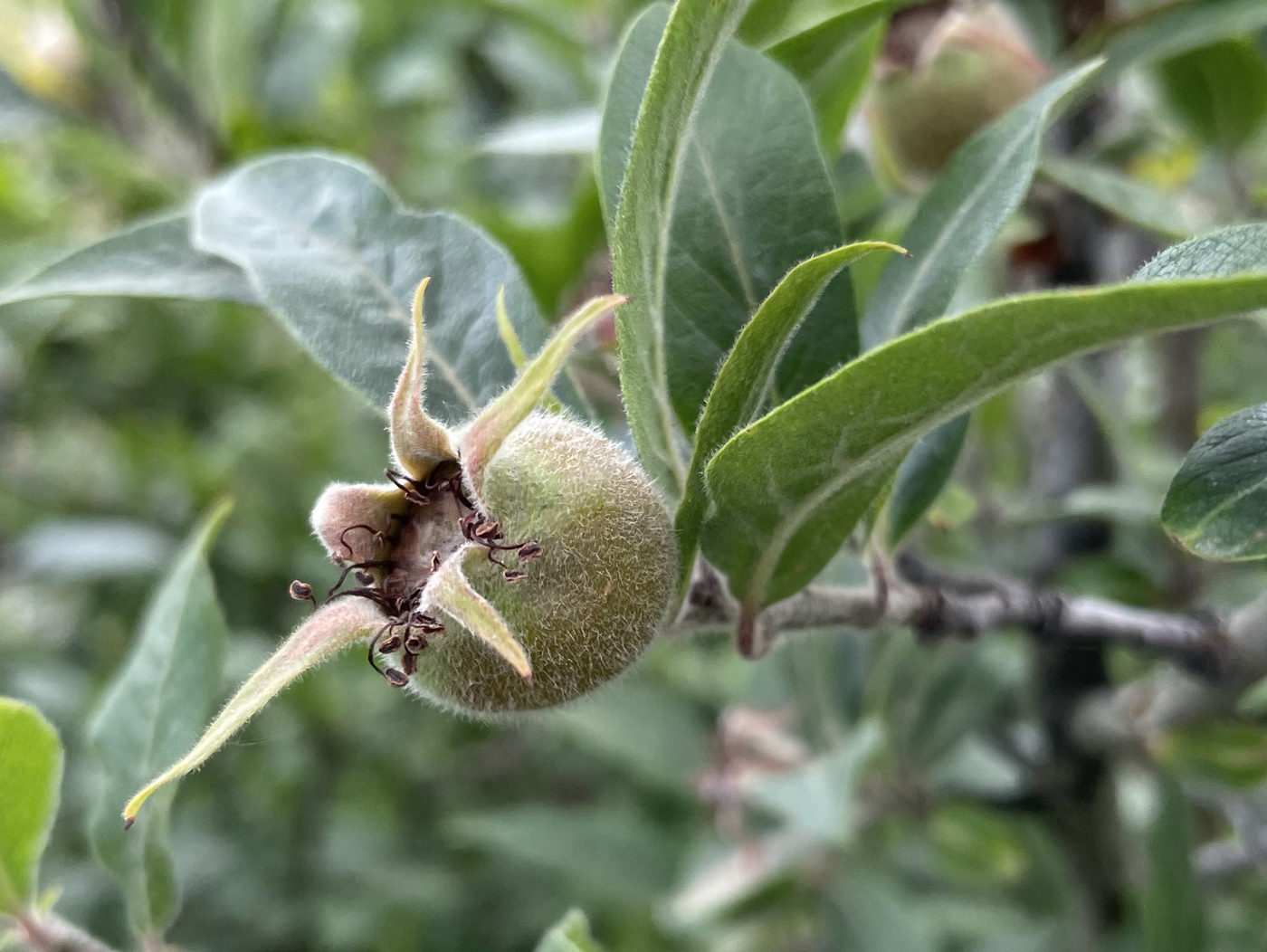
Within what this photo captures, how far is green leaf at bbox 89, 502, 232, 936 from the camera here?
1031mm

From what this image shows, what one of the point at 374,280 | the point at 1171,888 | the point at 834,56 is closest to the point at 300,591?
the point at 374,280

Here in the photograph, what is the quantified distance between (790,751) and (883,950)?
41 centimetres

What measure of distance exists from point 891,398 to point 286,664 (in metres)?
0.38

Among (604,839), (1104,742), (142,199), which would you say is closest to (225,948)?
(604,839)

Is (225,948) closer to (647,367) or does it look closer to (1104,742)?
(1104,742)

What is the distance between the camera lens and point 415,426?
2.19 feet

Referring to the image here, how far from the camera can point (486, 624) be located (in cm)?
58

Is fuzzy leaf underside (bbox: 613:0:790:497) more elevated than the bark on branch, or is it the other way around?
fuzzy leaf underside (bbox: 613:0:790:497)

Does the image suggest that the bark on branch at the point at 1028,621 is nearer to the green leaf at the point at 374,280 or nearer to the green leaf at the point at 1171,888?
the green leaf at the point at 1171,888

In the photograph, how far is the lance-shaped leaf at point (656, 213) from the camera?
587 millimetres

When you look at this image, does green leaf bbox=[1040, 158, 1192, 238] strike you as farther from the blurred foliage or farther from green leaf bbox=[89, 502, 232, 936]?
green leaf bbox=[89, 502, 232, 936]

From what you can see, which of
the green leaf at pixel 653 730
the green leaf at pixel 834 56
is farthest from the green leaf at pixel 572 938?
the green leaf at pixel 653 730

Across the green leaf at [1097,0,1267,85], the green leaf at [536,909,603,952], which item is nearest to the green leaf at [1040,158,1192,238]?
the green leaf at [1097,0,1267,85]

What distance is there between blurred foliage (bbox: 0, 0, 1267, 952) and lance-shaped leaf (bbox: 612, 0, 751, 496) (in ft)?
0.76
